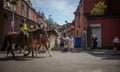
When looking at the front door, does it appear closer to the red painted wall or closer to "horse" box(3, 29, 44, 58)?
the red painted wall

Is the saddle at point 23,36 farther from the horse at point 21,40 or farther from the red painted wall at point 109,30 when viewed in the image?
the red painted wall at point 109,30

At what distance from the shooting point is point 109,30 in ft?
120

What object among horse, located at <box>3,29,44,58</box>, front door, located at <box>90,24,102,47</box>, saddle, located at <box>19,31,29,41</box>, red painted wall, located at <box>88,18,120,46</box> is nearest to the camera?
saddle, located at <box>19,31,29,41</box>

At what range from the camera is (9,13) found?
34.7 m

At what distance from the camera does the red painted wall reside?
119ft

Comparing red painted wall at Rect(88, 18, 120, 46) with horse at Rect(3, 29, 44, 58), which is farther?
red painted wall at Rect(88, 18, 120, 46)

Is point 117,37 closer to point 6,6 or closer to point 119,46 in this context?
point 119,46

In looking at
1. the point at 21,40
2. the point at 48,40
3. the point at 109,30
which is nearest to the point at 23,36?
the point at 21,40

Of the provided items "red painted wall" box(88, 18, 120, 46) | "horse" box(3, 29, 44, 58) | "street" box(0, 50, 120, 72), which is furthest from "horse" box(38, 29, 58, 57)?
"red painted wall" box(88, 18, 120, 46)

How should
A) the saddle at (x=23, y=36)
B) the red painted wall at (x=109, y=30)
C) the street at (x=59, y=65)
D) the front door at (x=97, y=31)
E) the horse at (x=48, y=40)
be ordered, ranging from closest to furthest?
the street at (x=59, y=65) → the saddle at (x=23, y=36) → the horse at (x=48, y=40) → the red painted wall at (x=109, y=30) → the front door at (x=97, y=31)

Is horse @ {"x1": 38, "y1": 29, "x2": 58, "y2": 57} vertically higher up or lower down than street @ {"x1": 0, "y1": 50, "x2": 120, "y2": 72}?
higher up

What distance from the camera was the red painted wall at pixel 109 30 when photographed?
1431 inches

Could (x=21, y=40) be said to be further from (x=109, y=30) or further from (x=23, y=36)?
(x=109, y=30)

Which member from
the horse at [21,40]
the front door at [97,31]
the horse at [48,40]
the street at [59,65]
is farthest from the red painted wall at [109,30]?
the street at [59,65]
